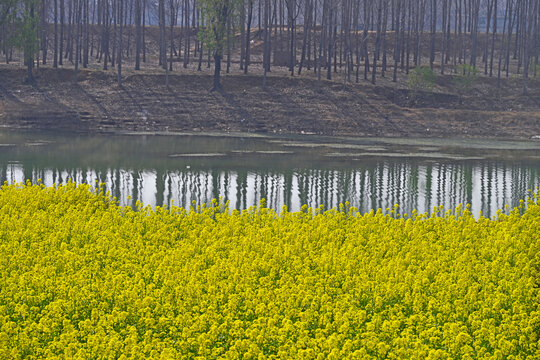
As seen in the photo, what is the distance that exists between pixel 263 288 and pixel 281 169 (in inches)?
718

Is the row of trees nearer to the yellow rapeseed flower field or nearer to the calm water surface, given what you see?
the calm water surface

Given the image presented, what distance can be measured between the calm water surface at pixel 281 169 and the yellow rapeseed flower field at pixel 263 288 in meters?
6.23

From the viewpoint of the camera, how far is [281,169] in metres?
27.8

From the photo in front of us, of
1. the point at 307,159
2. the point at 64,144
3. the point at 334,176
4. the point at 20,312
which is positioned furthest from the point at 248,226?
the point at 64,144

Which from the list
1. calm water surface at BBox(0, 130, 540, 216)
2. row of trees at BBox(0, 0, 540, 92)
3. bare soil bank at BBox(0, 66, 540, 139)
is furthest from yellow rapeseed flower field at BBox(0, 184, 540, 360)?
row of trees at BBox(0, 0, 540, 92)

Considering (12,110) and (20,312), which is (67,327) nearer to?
(20,312)

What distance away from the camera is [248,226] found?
44.9 feet

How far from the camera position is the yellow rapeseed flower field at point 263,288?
25.4ft

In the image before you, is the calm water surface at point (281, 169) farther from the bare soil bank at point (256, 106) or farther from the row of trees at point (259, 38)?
the row of trees at point (259, 38)

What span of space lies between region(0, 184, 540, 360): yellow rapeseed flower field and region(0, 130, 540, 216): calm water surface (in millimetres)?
6227

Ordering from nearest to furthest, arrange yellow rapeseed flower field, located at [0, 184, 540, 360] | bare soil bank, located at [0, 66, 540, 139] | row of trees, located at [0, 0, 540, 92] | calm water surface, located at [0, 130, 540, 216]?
yellow rapeseed flower field, located at [0, 184, 540, 360]
calm water surface, located at [0, 130, 540, 216]
bare soil bank, located at [0, 66, 540, 139]
row of trees, located at [0, 0, 540, 92]

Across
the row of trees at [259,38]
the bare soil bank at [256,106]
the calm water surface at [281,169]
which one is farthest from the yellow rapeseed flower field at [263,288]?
the row of trees at [259,38]

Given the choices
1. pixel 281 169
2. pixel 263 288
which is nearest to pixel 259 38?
pixel 281 169

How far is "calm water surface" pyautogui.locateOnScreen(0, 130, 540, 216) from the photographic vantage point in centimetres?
2172
